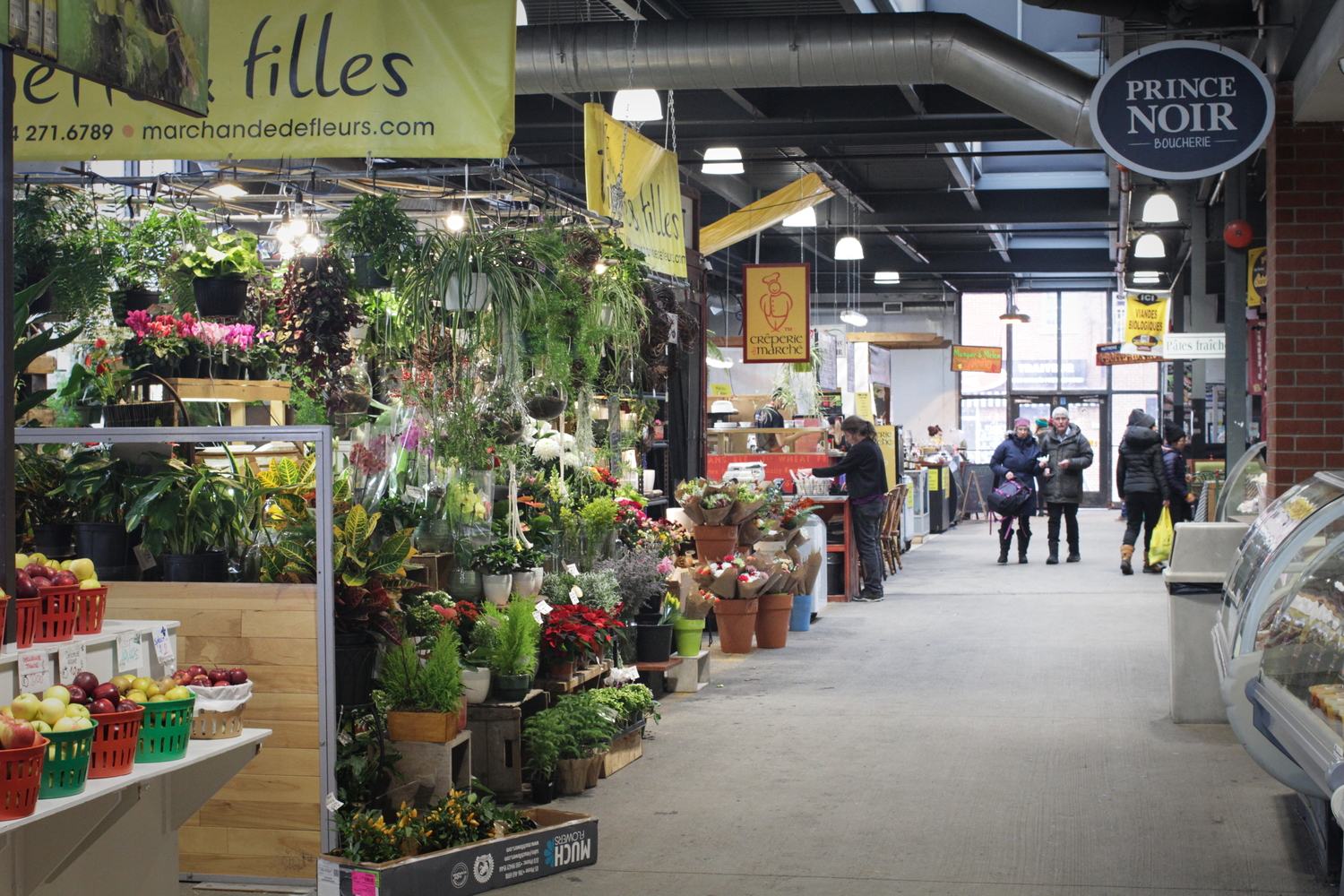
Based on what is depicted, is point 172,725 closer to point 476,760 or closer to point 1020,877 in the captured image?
point 476,760

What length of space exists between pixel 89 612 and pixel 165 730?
395 mm

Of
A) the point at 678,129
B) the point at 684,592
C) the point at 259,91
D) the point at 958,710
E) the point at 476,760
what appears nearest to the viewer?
the point at 259,91

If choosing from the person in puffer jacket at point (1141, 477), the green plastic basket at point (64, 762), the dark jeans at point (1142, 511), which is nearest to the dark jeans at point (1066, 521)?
the dark jeans at point (1142, 511)

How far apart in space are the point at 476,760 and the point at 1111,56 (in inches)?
245

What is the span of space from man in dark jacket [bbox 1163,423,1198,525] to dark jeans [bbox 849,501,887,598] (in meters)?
3.26

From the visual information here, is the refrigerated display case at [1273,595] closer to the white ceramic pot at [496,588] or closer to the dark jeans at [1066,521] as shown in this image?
the white ceramic pot at [496,588]

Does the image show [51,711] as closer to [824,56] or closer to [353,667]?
[353,667]

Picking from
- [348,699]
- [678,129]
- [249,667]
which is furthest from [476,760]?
[678,129]

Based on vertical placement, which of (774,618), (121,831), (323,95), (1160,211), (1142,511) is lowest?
(774,618)

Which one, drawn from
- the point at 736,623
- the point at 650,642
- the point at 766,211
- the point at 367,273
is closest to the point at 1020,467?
the point at 766,211

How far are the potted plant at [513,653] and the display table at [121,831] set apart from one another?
1.60m

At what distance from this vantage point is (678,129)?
11.2 m

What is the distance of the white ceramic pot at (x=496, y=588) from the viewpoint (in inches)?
216

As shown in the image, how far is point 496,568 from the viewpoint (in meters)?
5.50
